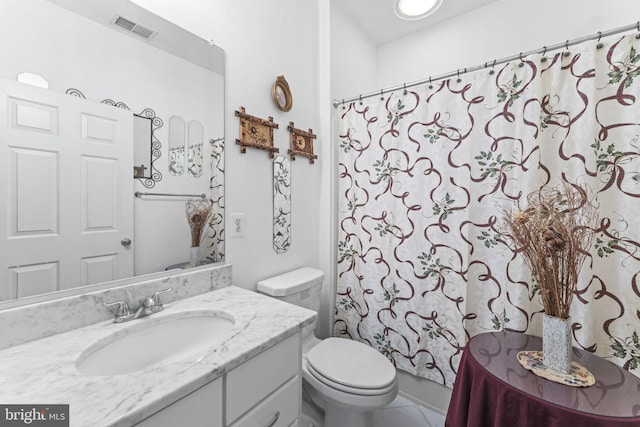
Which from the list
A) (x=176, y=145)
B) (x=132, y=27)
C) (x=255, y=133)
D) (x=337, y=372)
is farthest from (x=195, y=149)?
(x=337, y=372)

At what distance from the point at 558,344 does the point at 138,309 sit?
1.45 m

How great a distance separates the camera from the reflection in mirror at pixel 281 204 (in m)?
1.56

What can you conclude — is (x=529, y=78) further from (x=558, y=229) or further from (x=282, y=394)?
(x=282, y=394)

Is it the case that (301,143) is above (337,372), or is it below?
above

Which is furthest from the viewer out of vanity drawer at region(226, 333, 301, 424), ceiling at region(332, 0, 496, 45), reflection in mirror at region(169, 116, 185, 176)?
ceiling at region(332, 0, 496, 45)

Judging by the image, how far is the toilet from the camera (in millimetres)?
1136

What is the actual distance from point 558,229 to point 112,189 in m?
1.52

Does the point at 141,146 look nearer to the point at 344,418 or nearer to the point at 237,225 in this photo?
the point at 237,225

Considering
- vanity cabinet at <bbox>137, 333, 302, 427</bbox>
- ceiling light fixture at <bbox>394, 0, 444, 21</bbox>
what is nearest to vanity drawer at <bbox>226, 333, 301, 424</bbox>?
vanity cabinet at <bbox>137, 333, 302, 427</bbox>

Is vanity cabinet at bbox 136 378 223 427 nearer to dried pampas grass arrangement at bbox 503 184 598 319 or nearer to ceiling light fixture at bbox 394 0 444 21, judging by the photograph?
dried pampas grass arrangement at bbox 503 184 598 319

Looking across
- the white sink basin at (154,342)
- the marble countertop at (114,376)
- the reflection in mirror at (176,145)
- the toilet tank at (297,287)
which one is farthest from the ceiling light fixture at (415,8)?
the white sink basin at (154,342)

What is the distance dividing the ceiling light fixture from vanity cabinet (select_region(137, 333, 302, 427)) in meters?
1.78

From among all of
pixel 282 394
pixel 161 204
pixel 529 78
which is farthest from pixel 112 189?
pixel 529 78

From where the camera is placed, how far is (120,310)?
0.91 m
